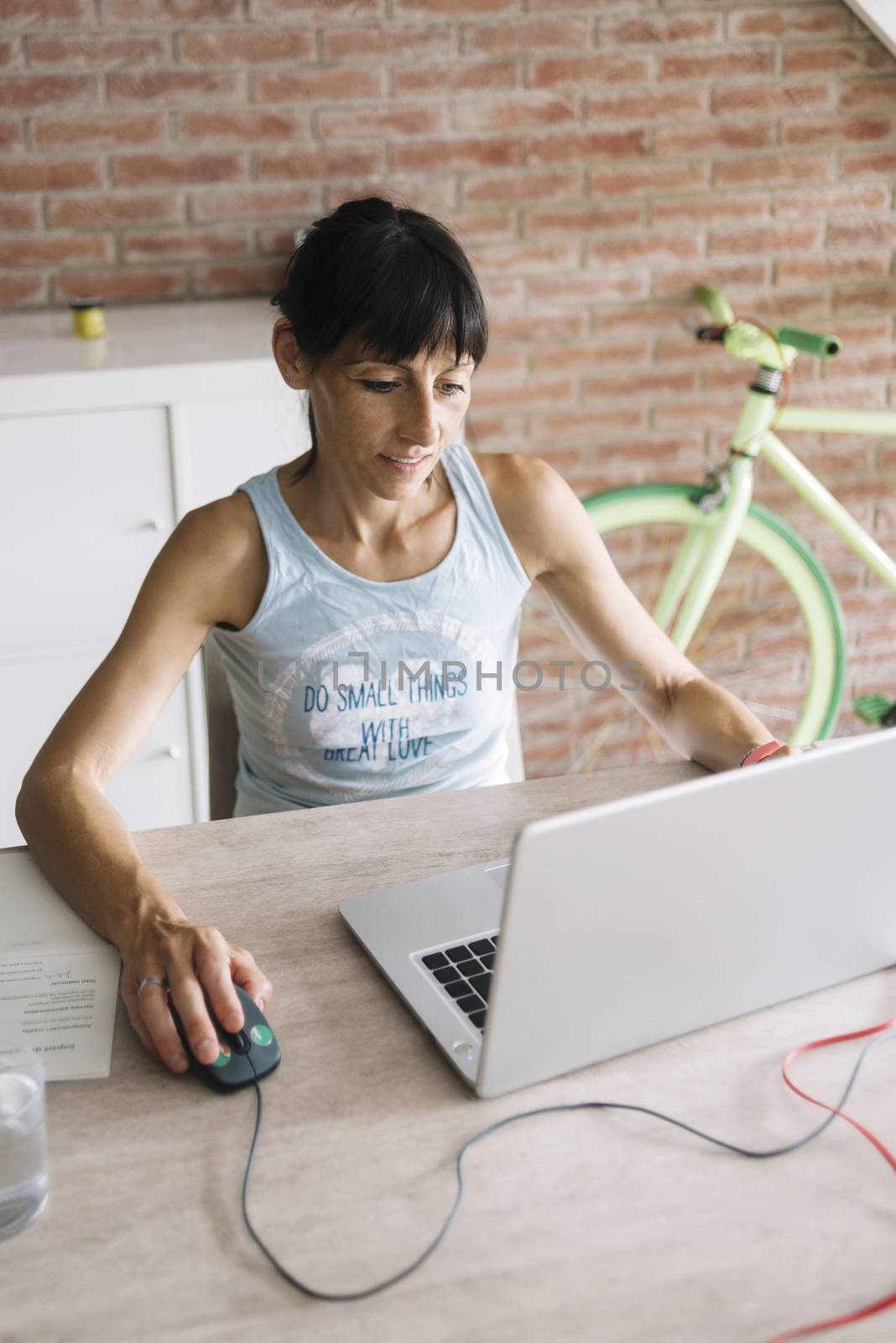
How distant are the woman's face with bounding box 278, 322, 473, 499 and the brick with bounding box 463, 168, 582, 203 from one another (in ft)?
4.40

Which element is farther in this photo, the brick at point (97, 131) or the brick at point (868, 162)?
the brick at point (868, 162)

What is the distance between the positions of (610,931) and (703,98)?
2.32 meters

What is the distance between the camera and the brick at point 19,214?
2605 mm

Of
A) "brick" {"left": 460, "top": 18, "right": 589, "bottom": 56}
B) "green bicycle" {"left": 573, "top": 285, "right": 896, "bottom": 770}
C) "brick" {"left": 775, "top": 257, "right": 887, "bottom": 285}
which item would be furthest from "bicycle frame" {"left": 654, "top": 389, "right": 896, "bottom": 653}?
"brick" {"left": 460, "top": 18, "right": 589, "bottom": 56}

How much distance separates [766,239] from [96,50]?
4.57 ft

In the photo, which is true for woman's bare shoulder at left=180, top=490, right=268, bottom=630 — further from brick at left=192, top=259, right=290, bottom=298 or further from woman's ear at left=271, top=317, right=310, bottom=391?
brick at left=192, top=259, right=290, bottom=298

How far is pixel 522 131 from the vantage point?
2.71m

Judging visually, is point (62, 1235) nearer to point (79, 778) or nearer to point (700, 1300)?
point (700, 1300)

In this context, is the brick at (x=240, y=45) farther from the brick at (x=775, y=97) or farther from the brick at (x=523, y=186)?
the brick at (x=775, y=97)

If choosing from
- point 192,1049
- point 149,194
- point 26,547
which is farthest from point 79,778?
point 149,194

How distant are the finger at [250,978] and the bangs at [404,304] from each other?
68 cm

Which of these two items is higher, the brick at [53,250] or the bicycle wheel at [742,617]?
the brick at [53,250]

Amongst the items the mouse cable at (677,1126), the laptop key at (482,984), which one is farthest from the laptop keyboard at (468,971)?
the mouse cable at (677,1126)

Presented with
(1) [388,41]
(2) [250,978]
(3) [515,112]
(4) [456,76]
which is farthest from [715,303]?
(2) [250,978]
